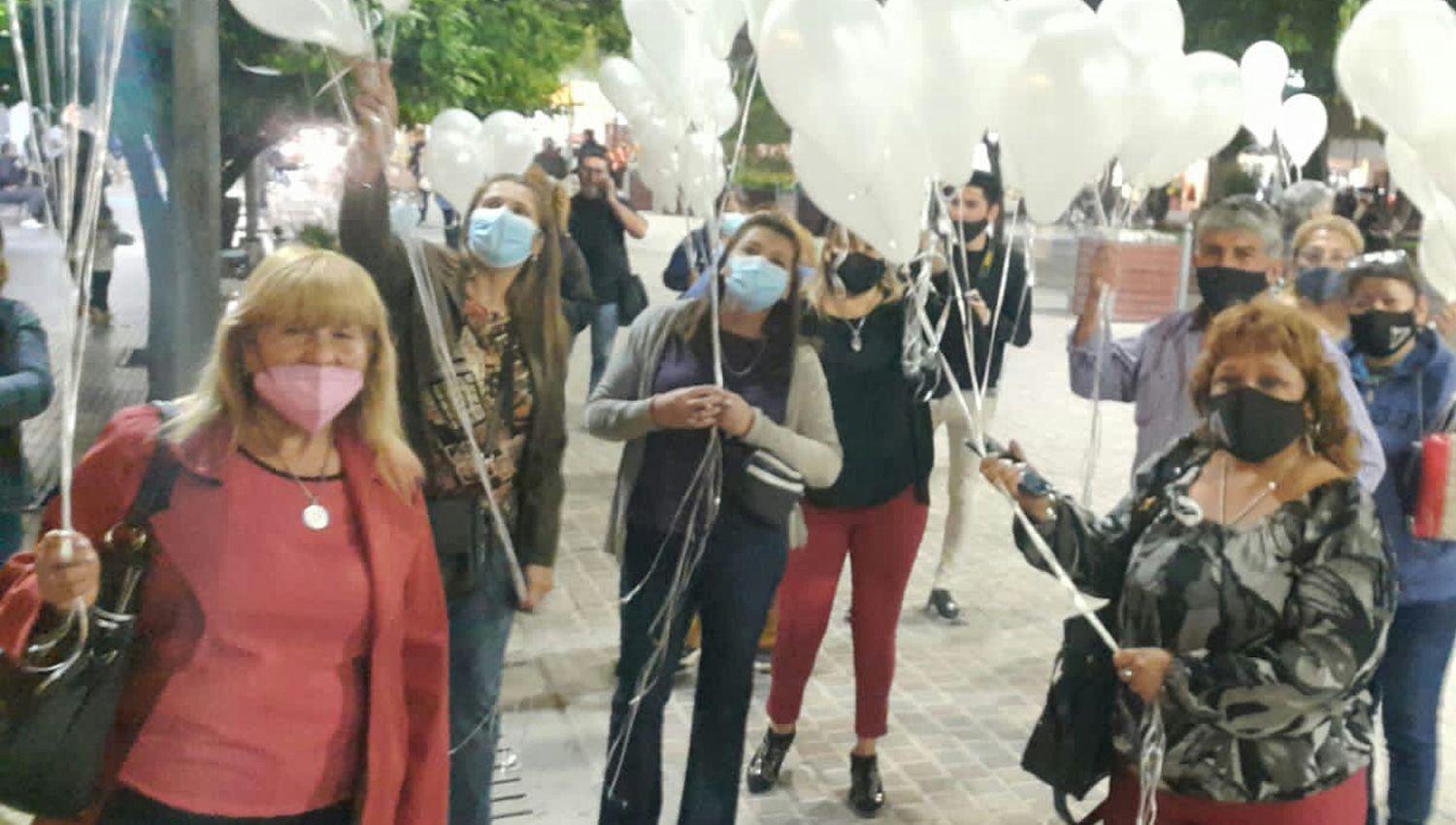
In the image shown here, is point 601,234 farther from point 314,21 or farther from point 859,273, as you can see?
point 314,21

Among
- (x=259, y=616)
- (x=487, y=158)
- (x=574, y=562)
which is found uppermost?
(x=487, y=158)

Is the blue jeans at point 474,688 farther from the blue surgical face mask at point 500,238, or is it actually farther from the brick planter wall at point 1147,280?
the brick planter wall at point 1147,280

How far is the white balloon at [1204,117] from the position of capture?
13.0 ft

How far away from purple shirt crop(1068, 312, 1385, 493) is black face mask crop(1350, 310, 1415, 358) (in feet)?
0.35

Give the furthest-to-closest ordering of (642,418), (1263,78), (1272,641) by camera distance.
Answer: (1263,78) → (642,418) → (1272,641)

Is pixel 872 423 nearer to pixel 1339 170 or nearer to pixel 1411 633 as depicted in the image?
pixel 1411 633

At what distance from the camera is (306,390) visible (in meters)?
2.29

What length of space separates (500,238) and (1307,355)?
6.23 feet

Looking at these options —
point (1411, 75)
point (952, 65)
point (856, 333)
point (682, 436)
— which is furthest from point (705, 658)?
point (1411, 75)

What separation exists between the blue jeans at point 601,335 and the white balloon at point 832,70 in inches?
221

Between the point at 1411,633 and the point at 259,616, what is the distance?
3.11m

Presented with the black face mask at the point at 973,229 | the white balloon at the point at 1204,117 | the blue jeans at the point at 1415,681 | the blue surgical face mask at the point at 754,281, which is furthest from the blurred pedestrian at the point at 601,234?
the blue jeans at the point at 1415,681

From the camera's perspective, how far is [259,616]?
2.19m

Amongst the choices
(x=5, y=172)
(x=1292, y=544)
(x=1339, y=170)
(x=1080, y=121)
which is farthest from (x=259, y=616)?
(x=1339, y=170)
